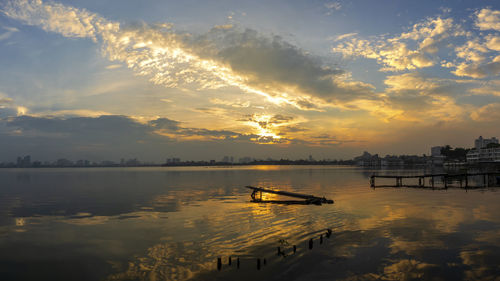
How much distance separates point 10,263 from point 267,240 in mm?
17723

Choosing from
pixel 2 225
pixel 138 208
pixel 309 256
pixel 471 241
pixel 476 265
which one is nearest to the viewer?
pixel 476 265

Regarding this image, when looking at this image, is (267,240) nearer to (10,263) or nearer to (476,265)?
(476,265)

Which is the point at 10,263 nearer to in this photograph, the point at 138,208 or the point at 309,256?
the point at 309,256

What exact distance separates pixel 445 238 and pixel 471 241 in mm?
1639

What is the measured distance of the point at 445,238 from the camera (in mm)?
23281

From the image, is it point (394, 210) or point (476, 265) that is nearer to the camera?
point (476, 265)

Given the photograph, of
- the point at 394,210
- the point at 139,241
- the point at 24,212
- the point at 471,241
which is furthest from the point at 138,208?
the point at 471,241

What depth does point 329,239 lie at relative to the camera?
23672 millimetres

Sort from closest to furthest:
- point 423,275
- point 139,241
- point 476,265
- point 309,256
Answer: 1. point 423,275
2. point 476,265
3. point 309,256
4. point 139,241

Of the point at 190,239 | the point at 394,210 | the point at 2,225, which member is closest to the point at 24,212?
the point at 2,225

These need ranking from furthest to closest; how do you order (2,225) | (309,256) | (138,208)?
(138,208)
(2,225)
(309,256)

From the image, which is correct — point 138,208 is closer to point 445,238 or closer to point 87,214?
point 87,214

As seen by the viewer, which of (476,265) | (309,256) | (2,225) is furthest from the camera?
(2,225)

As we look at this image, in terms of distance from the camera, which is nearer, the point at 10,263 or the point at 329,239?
the point at 10,263
